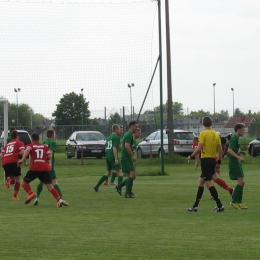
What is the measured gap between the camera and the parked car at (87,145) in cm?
4016

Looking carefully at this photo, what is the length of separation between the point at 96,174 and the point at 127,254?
20.3 metres

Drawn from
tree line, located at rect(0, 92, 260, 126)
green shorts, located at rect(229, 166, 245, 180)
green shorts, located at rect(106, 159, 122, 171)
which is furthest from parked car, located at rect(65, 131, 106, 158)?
green shorts, located at rect(229, 166, 245, 180)

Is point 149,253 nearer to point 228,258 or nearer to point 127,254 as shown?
point 127,254

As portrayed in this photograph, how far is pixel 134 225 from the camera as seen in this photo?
11.9 m

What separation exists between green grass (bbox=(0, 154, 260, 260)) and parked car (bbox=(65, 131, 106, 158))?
20.7 meters

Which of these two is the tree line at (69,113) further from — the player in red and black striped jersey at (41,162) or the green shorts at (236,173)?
the green shorts at (236,173)

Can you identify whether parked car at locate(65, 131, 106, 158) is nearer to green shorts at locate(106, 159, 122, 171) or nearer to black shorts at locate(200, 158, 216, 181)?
green shorts at locate(106, 159, 122, 171)

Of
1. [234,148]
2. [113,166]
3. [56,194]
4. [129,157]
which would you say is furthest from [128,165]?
[234,148]

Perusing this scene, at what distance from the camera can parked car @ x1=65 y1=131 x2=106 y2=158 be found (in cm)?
4016

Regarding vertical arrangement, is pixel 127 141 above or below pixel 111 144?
above

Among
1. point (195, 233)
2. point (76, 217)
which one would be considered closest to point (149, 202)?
point (76, 217)

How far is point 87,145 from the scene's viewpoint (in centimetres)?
4000

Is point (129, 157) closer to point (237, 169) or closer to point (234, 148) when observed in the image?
point (237, 169)

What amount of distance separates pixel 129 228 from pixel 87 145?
28.6 m
